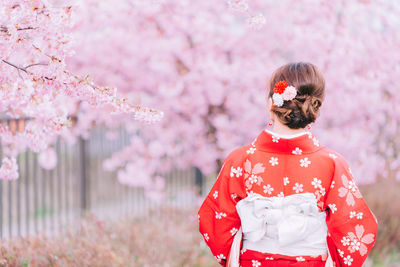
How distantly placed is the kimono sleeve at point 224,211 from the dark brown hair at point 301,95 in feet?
1.17

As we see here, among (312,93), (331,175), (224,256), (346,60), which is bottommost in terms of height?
(224,256)

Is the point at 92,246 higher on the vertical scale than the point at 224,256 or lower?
lower

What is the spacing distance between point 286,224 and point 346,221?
289 mm

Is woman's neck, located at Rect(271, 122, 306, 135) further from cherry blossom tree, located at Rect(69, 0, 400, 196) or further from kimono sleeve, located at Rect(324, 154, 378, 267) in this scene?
cherry blossom tree, located at Rect(69, 0, 400, 196)

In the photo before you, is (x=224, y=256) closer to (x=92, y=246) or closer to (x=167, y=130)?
(x=92, y=246)

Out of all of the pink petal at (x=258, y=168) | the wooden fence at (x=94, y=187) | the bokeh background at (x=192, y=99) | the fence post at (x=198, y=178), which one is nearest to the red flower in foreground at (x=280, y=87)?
the pink petal at (x=258, y=168)

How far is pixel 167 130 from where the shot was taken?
6699 millimetres

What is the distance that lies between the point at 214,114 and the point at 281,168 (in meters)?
3.84

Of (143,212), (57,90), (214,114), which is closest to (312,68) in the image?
(57,90)

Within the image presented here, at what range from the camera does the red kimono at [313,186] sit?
2609mm

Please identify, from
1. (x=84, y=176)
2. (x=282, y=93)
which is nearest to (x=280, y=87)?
(x=282, y=93)

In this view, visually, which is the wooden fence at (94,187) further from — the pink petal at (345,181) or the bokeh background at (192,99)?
the pink petal at (345,181)

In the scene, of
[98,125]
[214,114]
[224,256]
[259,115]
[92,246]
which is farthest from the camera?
[98,125]

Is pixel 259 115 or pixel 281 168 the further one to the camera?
pixel 259 115
